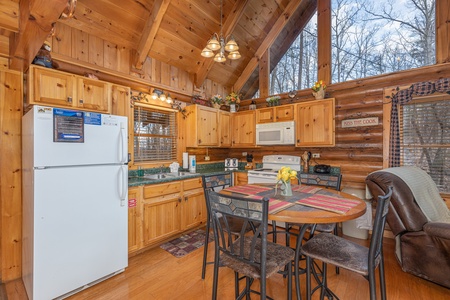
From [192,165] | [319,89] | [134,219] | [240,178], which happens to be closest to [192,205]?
[192,165]

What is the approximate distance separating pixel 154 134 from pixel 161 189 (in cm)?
113

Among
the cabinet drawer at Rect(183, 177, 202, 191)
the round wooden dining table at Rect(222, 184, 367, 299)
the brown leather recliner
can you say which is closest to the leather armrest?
the brown leather recliner

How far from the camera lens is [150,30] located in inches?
119

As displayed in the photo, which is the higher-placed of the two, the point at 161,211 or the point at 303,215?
the point at 303,215

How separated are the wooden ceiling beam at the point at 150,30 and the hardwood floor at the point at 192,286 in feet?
9.25

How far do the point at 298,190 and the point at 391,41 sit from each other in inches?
116

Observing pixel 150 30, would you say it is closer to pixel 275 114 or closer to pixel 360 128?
pixel 275 114

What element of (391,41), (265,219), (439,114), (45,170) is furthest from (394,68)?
(45,170)

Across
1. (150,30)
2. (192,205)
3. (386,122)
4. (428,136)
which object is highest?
(150,30)

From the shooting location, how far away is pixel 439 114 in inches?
114

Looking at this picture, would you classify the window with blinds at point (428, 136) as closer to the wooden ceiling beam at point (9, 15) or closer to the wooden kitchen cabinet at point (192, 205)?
the wooden kitchen cabinet at point (192, 205)

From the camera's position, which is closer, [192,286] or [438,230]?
[438,230]

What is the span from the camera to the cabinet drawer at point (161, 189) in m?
2.79

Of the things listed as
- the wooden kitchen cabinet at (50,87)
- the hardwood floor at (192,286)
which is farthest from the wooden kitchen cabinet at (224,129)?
the wooden kitchen cabinet at (50,87)
